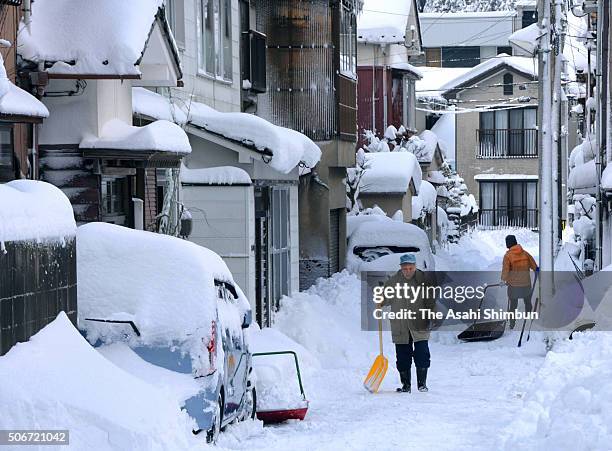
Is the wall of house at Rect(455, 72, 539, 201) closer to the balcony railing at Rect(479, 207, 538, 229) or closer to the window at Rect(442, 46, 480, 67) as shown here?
the balcony railing at Rect(479, 207, 538, 229)

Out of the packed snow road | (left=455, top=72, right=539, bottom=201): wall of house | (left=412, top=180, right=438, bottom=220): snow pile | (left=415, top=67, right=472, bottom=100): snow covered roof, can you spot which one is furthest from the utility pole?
(left=455, top=72, right=539, bottom=201): wall of house

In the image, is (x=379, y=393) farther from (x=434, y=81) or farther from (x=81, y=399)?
(x=434, y=81)

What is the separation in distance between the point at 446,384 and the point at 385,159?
21340 mm

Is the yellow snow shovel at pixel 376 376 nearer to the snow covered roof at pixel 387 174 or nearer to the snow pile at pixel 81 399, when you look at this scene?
the snow pile at pixel 81 399

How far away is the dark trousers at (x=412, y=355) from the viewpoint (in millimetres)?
15914

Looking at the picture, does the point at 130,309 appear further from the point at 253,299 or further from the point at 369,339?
the point at 369,339

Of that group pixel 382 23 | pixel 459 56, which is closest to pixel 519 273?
pixel 382 23

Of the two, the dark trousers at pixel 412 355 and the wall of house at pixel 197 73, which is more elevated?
the wall of house at pixel 197 73

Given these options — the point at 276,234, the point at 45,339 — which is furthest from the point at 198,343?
the point at 276,234

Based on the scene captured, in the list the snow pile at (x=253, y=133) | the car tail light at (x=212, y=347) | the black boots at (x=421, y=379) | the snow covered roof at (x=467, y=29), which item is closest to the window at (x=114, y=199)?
the snow pile at (x=253, y=133)

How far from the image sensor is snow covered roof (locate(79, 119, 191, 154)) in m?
14.2

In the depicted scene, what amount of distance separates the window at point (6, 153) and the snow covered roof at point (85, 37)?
1.14m

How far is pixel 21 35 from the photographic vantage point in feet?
43.6

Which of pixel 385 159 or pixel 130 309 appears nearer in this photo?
pixel 130 309
